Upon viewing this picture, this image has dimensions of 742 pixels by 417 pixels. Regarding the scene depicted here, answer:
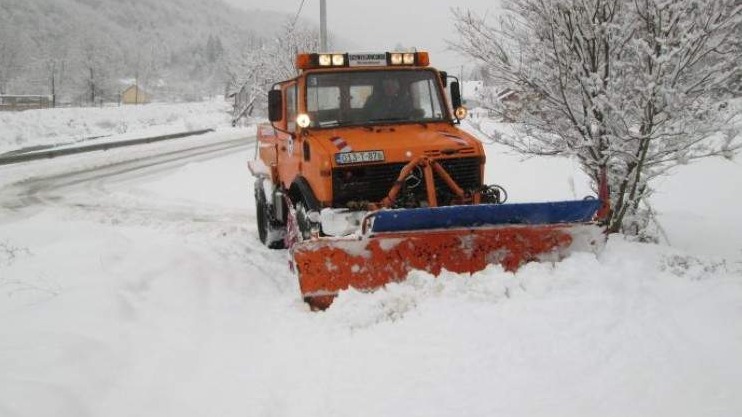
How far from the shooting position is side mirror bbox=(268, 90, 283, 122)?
18.7 ft

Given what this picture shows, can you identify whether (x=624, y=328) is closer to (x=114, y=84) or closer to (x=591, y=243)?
(x=591, y=243)

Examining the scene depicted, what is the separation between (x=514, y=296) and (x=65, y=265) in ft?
12.9

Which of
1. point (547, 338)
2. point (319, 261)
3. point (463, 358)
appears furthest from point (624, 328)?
point (319, 261)

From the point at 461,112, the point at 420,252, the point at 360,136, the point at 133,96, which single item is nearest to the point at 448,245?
the point at 420,252

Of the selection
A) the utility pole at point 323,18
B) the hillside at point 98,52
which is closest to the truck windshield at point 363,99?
the utility pole at point 323,18

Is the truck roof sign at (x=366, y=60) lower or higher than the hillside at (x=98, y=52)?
lower

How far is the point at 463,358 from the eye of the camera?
335cm

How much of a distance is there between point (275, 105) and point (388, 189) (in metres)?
1.58

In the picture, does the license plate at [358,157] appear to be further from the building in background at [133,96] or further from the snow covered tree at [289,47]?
the building in background at [133,96]

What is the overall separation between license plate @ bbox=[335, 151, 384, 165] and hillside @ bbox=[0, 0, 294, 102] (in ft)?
124

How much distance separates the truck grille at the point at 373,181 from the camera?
16.3 feet

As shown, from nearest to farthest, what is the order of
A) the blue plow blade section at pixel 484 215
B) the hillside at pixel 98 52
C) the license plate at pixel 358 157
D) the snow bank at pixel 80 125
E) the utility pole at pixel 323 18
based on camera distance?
the blue plow blade section at pixel 484 215, the license plate at pixel 358 157, the utility pole at pixel 323 18, the snow bank at pixel 80 125, the hillside at pixel 98 52

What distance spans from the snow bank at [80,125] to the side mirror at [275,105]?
58.0 feet

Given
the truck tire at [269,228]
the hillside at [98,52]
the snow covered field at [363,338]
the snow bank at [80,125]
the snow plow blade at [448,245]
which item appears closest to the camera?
the snow covered field at [363,338]
